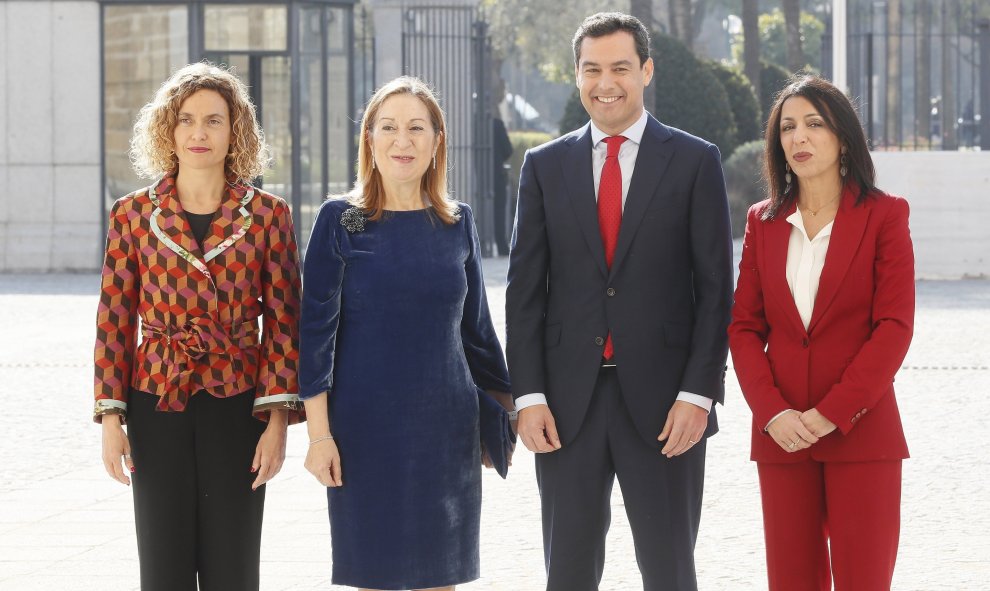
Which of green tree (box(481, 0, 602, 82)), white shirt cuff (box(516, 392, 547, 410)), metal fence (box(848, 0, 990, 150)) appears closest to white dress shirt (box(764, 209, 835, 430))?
white shirt cuff (box(516, 392, 547, 410))

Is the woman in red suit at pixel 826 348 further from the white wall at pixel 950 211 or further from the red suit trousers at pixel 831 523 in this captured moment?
the white wall at pixel 950 211

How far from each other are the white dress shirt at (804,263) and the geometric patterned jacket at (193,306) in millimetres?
1358

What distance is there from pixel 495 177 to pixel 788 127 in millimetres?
16373

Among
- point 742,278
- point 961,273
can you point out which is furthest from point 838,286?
point 961,273

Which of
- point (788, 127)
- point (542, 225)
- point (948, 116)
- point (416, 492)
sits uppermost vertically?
point (948, 116)

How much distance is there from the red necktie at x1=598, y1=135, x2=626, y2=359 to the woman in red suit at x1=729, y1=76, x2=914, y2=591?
37cm

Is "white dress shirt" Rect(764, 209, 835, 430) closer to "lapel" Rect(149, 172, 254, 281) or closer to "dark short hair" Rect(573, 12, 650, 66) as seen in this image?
"dark short hair" Rect(573, 12, 650, 66)

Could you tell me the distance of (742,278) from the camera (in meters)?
4.32

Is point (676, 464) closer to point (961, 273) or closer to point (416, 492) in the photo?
point (416, 492)

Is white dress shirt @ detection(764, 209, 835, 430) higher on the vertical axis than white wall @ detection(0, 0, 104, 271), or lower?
lower

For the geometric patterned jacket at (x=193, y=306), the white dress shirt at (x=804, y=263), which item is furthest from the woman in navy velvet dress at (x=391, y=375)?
the white dress shirt at (x=804, y=263)

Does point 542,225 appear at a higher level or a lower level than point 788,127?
lower

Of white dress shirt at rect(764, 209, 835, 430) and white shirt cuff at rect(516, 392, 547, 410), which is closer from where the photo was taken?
white dress shirt at rect(764, 209, 835, 430)

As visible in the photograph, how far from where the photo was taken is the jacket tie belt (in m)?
3.99
